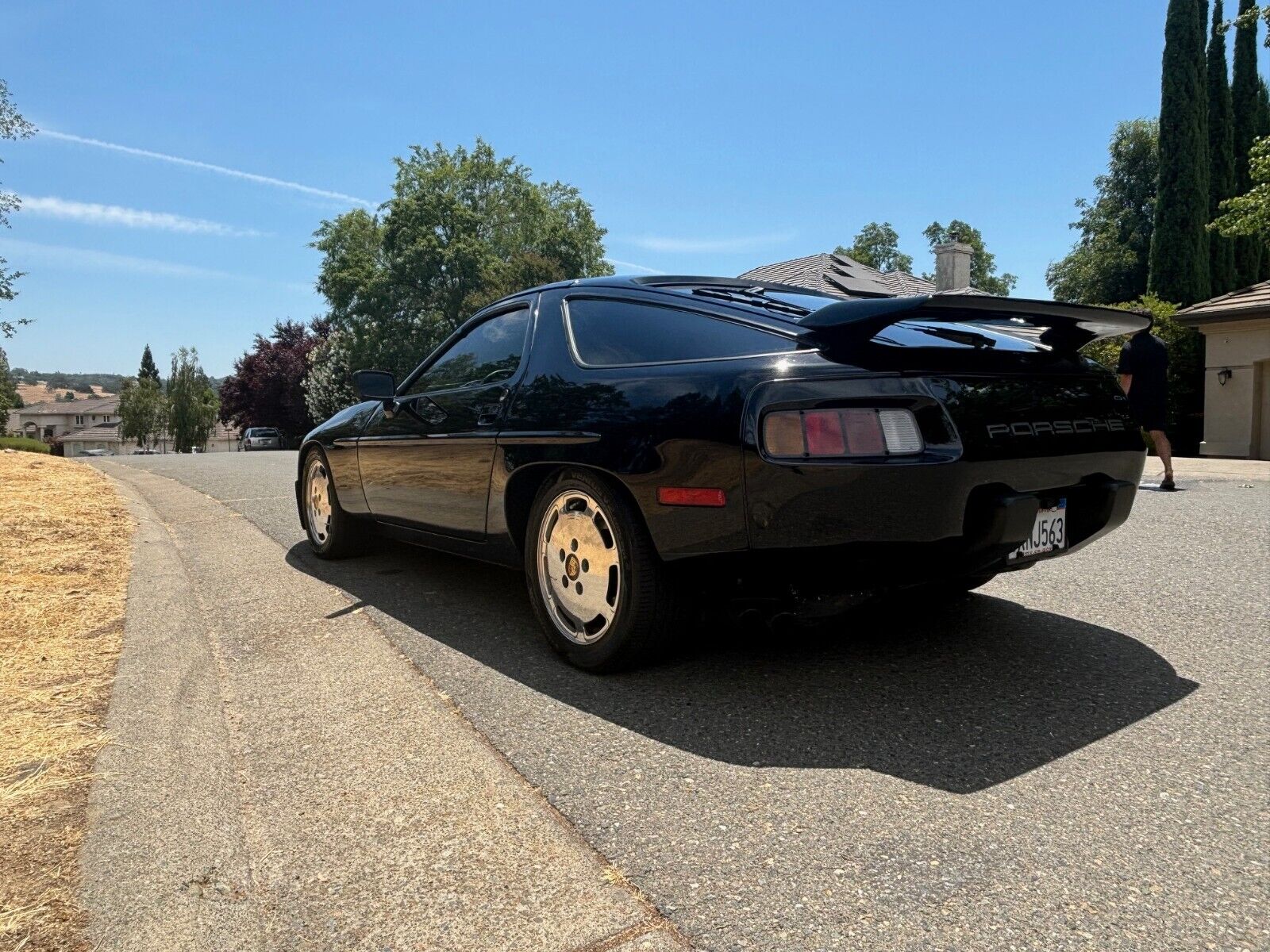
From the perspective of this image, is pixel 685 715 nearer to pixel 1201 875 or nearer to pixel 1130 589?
pixel 1201 875

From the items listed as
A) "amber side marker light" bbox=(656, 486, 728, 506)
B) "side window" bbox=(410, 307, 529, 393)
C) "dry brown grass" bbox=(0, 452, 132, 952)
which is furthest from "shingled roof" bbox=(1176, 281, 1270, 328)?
"dry brown grass" bbox=(0, 452, 132, 952)

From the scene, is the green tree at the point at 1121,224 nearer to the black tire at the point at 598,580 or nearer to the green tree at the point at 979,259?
the green tree at the point at 979,259

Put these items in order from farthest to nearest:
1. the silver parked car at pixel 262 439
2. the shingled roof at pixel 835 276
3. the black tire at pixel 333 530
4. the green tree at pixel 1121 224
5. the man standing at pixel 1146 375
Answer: the silver parked car at pixel 262 439, the green tree at pixel 1121 224, the shingled roof at pixel 835 276, the man standing at pixel 1146 375, the black tire at pixel 333 530

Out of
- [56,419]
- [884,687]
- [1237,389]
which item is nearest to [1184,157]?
[1237,389]

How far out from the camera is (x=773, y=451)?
7.96 ft

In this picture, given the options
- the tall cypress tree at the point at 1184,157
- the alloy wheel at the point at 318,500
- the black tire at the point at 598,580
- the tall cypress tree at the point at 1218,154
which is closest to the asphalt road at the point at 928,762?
the black tire at the point at 598,580

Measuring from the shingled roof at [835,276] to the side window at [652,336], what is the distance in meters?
21.9

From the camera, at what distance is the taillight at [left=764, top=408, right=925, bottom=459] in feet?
7.80

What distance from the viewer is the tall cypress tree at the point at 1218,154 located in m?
28.1

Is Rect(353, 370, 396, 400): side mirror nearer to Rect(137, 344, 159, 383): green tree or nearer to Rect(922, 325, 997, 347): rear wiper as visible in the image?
Rect(922, 325, 997, 347): rear wiper

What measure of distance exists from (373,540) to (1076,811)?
440 cm

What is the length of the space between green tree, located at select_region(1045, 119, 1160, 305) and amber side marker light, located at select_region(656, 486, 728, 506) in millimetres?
41459

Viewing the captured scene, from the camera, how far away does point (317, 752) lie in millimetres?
2375

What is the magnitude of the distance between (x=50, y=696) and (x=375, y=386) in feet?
7.45
